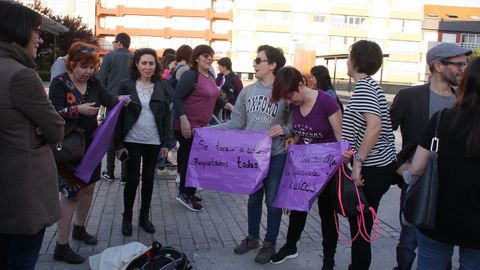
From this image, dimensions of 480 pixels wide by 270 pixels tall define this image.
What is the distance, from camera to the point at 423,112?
3625 mm

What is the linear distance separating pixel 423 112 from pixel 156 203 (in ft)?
12.1

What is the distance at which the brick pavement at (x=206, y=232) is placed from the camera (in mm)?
4254

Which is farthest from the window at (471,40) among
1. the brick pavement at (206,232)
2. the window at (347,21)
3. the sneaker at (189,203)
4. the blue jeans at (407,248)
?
the blue jeans at (407,248)

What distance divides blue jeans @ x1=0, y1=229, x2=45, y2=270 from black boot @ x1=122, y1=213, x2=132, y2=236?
200 centimetres

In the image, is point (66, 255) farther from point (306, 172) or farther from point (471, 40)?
point (471, 40)

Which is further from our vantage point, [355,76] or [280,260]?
[280,260]

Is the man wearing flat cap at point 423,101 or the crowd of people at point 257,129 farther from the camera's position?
the man wearing flat cap at point 423,101

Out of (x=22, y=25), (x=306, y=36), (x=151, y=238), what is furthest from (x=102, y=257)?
(x=306, y=36)

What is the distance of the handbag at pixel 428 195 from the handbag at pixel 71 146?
2.54 meters

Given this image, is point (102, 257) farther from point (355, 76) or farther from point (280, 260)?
point (355, 76)

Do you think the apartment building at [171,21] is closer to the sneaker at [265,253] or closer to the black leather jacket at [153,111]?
the black leather jacket at [153,111]

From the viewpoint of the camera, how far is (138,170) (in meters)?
4.70

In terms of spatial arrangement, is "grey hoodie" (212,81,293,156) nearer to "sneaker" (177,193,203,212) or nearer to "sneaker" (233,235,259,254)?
"sneaker" (233,235,259,254)

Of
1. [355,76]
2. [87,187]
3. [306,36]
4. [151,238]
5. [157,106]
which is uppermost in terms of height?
[306,36]
